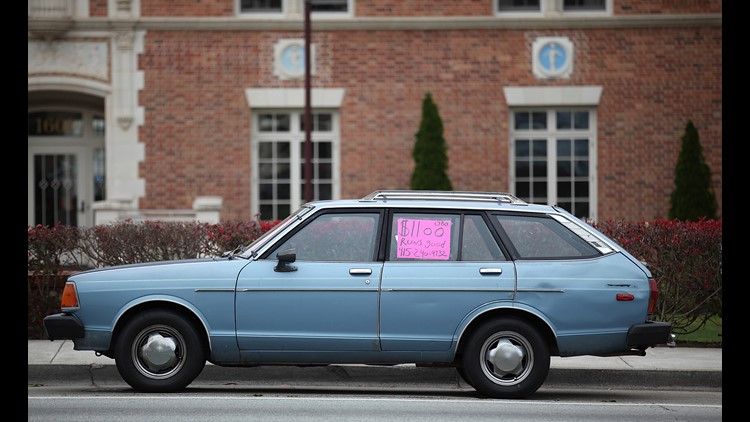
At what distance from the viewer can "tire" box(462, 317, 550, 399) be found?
356 inches

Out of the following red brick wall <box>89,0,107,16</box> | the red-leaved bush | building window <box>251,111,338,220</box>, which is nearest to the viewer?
the red-leaved bush

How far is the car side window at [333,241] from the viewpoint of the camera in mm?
9328

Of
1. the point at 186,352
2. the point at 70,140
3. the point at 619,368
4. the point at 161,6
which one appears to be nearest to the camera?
the point at 186,352

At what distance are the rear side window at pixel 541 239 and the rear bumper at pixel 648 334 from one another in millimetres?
697

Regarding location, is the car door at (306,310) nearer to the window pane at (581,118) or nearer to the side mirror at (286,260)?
the side mirror at (286,260)

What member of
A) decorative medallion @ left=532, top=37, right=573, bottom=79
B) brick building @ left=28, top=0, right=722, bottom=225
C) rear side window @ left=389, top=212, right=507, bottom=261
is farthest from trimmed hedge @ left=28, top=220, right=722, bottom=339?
decorative medallion @ left=532, top=37, right=573, bottom=79

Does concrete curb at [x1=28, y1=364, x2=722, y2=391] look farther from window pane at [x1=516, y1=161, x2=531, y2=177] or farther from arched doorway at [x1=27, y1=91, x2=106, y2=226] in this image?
arched doorway at [x1=27, y1=91, x2=106, y2=226]

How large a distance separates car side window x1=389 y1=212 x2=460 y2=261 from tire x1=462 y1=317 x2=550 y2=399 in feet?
2.33

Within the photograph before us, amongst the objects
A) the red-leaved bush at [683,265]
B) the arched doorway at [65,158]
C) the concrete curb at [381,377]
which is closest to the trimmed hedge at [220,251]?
the red-leaved bush at [683,265]

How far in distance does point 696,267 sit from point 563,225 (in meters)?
3.50

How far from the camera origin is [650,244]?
40.8 feet

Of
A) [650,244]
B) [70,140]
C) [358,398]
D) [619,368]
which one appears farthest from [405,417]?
[70,140]

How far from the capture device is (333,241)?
9.38 meters
